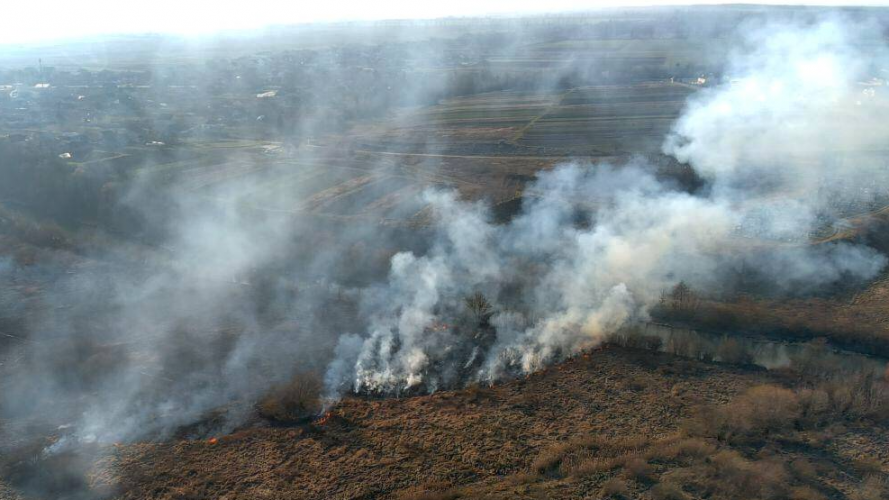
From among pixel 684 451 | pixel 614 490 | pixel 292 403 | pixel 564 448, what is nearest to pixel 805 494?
pixel 684 451

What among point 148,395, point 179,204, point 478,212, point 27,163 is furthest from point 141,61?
point 148,395

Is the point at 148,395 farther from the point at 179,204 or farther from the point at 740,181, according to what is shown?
the point at 740,181

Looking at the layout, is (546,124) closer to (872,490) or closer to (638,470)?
(638,470)

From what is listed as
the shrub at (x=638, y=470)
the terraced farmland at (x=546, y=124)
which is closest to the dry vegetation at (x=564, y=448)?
the shrub at (x=638, y=470)

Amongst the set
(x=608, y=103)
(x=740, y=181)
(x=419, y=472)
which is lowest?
(x=419, y=472)

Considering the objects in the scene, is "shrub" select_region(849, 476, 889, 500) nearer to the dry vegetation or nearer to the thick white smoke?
the dry vegetation
